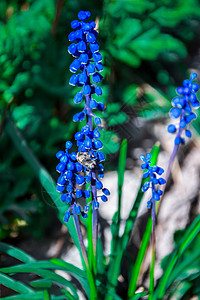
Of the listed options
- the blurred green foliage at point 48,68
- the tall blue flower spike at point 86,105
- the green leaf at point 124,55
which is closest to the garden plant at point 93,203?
the tall blue flower spike at point 86,105

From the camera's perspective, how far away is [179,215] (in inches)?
88.4

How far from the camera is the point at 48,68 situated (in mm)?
2301

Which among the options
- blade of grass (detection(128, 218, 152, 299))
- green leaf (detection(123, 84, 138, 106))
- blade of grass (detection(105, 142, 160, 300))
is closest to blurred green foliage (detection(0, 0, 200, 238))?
green leaf (detection(123, 84, 138, 106))

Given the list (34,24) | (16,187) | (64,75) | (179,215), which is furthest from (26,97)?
(179,215)

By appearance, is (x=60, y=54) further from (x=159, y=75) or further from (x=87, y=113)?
(x=87, y=113)

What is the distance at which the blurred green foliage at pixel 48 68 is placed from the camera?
2.06 m

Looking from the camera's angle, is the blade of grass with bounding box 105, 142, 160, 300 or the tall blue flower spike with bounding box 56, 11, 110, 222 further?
the blade of grass with bounding box 105, 142, 160, 300

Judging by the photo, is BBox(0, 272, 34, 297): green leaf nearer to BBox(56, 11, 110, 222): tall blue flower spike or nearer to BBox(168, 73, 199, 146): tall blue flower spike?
BBox(56, 11, 110, 222): tall blue flower spike

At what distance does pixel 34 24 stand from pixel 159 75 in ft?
3.25

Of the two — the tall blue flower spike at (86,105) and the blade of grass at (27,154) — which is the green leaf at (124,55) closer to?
the blade of grass at (27,154)

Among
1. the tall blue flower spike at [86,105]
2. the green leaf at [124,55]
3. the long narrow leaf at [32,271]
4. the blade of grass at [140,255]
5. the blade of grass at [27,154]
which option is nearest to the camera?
the tall blue flower spike at [86,105]

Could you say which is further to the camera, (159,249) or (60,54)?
(60,54)

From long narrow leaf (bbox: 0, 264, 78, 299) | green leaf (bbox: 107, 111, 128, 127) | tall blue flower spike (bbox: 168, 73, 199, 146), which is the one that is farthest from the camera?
green leaf (bbox: 107, 111, 128, 127)

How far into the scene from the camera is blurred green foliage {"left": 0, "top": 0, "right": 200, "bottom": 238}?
2.06m
